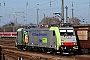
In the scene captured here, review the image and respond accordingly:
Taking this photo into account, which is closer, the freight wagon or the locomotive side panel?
the freight wagon

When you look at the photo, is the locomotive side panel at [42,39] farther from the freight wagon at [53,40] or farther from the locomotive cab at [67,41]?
the locomotive cab at [67,41]

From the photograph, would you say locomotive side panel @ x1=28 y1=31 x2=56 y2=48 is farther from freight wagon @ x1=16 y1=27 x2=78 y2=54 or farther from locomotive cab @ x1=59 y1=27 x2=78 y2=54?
locomotive cab @ x1=59 y1=27 x2=78 y2=54

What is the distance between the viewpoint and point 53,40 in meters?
30.4

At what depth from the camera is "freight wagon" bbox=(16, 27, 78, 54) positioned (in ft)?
96.5

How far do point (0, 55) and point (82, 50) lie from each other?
24053 mm

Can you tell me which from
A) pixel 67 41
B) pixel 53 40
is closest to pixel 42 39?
pixel 53 40

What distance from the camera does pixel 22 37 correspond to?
40.3 metres

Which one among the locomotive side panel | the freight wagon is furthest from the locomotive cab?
the locomotive side panel

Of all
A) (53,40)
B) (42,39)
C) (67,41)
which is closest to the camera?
(67,41)

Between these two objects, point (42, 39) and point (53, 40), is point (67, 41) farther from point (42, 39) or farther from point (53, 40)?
point (42, 39)

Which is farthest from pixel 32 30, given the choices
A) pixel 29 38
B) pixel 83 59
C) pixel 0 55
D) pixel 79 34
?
pixel 0 55

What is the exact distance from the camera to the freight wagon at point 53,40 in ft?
96.5

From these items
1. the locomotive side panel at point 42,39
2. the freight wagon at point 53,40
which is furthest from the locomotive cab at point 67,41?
the locomotive side panel at point 42,39

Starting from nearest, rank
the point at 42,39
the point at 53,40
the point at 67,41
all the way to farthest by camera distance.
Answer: the point at 67,41 → the point at 53,40 → the point at 42,39
